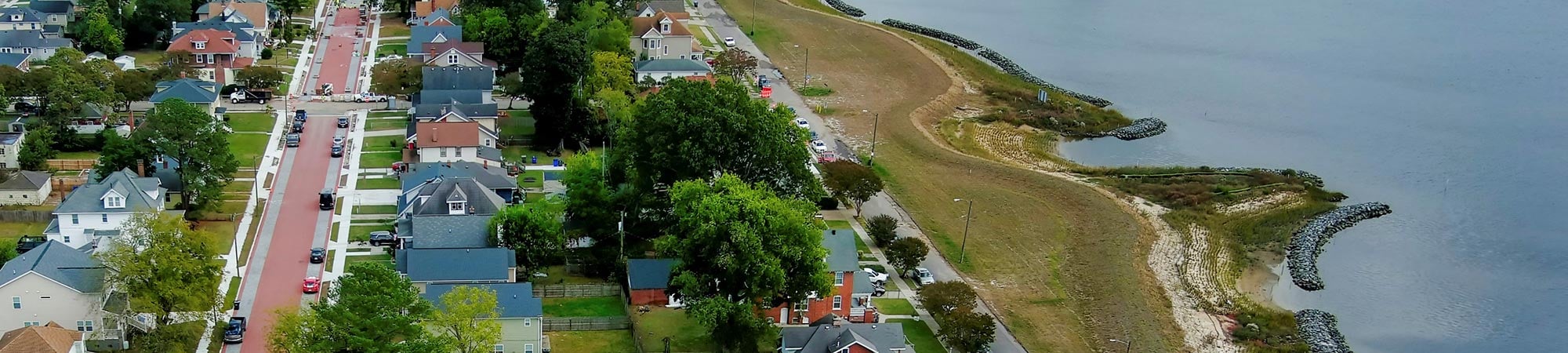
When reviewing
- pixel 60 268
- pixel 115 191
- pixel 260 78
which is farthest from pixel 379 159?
pixel 60 268

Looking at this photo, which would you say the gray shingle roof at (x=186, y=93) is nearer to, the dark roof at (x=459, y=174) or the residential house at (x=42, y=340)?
the dark roof at (x=459, y=174)

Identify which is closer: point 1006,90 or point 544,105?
point 544,105

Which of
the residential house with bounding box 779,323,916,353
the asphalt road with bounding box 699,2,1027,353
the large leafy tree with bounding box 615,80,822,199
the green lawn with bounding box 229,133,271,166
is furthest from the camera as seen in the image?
the green lawn with bounding box 229,133,271,166

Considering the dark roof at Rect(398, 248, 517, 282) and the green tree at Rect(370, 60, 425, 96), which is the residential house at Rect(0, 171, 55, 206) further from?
the green tree at Rect(370, 60, 425, 96)

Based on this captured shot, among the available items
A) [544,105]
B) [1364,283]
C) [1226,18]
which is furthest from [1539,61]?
[544,105]

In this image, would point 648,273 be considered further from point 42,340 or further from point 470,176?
point 42,340

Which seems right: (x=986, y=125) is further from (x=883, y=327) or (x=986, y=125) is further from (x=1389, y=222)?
(x=883, y=327)

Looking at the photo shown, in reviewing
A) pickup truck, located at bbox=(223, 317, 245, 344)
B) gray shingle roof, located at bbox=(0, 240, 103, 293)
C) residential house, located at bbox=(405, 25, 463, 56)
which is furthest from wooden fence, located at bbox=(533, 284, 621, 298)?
residential house, located at bbox=(405, 25, 463, 56)
